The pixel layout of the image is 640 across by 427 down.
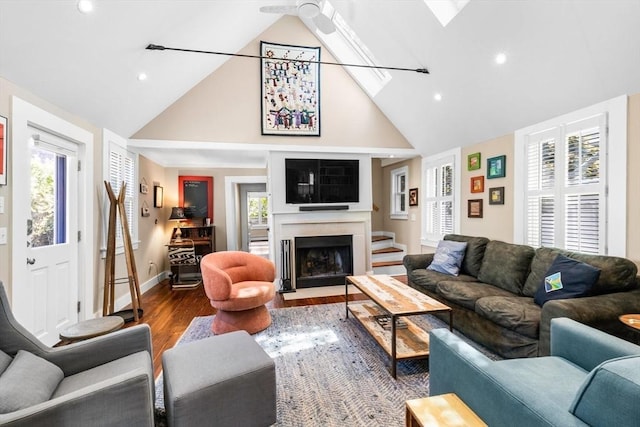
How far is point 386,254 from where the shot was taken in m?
5.69

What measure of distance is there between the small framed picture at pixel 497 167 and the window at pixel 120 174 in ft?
15.7

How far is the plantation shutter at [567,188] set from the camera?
2643 mm

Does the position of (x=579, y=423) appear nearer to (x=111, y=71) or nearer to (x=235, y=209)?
(x=111, y=71)

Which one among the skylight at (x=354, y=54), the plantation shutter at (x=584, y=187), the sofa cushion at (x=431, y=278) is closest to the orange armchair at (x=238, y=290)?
the sofa cushion at (x=431, y=278)

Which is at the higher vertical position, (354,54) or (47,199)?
(354,54)

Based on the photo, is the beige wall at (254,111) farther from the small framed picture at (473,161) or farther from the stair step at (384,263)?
the stair step at (384,263)

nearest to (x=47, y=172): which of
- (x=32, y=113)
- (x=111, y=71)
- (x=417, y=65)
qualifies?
(x=32, y=113)

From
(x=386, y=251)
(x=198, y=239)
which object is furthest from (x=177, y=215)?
(x=386, y=251)

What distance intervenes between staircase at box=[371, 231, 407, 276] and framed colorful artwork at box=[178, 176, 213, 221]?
11.3ft

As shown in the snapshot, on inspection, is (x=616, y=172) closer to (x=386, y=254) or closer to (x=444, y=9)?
(x=444, y=9)

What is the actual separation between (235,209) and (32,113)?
3943 millimetres

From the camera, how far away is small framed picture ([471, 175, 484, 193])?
13.1ft

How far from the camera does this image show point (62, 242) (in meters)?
2.92

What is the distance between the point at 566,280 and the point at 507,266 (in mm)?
743
